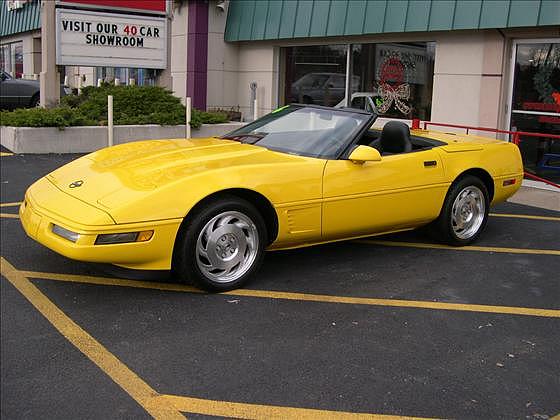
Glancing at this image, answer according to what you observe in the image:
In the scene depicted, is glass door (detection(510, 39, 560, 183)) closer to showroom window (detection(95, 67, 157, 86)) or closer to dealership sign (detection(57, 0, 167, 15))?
dealership sign (detection(57, 0, 167, 15))

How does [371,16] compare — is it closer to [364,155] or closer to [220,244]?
[364,155]

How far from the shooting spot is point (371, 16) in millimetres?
12516

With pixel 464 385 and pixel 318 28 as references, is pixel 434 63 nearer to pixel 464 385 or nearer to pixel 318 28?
pixel 318 28

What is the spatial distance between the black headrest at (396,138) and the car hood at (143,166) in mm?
1094

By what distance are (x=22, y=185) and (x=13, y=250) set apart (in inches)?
115

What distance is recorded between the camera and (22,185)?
26.9 feet

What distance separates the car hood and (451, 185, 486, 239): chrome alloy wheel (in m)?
1.90

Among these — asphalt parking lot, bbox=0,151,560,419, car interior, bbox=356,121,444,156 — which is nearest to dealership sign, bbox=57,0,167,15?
asphalt parking lot, bbox=0,151,560,419

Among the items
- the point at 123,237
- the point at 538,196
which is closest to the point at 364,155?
the point at 123,237

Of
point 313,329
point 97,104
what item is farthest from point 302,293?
point 97,104

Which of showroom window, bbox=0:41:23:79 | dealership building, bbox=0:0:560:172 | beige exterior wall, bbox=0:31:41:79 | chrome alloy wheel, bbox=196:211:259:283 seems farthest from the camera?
showroom window, bbox=0:41:23:79

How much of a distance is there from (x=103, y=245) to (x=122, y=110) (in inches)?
334

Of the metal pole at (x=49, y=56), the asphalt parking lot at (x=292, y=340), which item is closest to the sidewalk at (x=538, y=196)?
the asphalt parking lot at (x=292, y=340)

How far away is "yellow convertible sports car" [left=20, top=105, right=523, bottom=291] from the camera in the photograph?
14.3 ft
